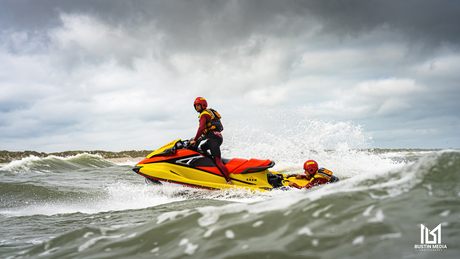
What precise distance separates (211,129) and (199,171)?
0.97m

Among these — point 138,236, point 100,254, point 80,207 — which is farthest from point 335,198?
point 80,207

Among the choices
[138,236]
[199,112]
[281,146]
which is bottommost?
[138,236]

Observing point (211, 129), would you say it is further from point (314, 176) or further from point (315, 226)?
point (315, 226)

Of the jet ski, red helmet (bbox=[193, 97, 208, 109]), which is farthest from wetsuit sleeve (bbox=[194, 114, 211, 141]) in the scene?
the jet ski

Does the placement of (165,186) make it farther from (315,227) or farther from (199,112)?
(315,227)

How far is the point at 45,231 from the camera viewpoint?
3402 mm

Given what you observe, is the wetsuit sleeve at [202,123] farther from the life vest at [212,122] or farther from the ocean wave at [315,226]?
the ocean wave at [315,226]

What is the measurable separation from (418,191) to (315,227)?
45.4 inches

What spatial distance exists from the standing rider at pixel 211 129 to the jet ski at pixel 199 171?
113 mm

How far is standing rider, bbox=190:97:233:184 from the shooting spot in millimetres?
6020

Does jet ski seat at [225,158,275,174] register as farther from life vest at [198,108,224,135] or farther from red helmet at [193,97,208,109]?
red helmet at [193,97,208,109]

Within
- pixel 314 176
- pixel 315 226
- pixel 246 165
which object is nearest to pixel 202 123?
pixel 246 165

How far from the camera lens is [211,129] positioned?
6.13 meters

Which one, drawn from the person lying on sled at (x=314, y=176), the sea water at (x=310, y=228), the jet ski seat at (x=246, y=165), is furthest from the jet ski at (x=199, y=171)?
the sea water at (x=310, y=228)
